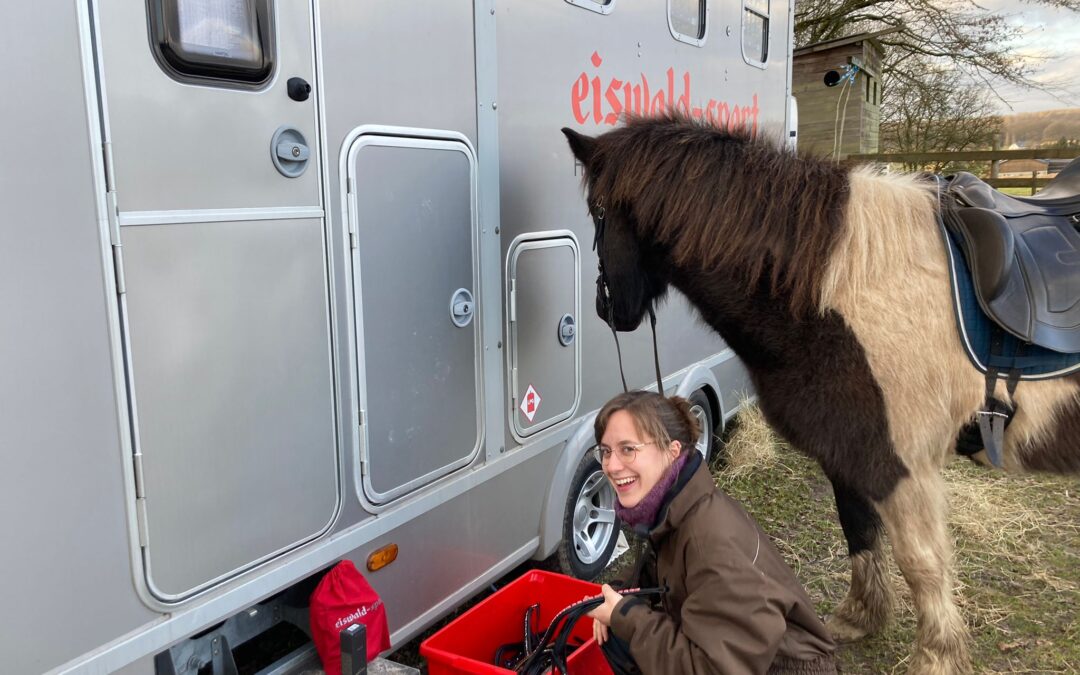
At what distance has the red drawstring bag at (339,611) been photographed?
6.24 ft

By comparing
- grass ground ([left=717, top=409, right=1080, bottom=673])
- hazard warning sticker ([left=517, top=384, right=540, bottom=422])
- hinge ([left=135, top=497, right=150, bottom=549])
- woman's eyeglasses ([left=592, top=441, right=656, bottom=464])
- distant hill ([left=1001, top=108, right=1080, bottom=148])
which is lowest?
grass ground ([left=717, top=409, right=1080, bottom=673])

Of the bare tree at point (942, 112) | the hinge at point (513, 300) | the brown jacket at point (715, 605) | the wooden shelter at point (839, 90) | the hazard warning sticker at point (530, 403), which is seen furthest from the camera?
the bare tree at point (942, 112)

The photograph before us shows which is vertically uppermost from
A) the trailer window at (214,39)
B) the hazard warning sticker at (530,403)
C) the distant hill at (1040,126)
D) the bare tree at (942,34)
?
the bare tree at (942,34)

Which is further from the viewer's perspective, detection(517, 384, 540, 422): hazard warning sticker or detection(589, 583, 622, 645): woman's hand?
detection(517, 384, 540, 422): hazard warning sticker

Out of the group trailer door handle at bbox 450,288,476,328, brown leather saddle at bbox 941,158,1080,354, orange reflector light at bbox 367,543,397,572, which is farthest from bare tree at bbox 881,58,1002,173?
orange reflector light at bbox 367,543,397,572

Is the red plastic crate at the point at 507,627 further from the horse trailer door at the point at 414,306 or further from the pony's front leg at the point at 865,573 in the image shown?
the pony's front leg at the point at 865,573

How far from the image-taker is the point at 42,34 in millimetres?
1320

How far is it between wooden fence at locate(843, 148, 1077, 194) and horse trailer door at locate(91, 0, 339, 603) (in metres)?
10.3

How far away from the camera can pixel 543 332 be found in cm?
281

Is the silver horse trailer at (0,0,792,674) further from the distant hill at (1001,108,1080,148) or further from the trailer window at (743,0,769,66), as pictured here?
the distant hill at (1001,108,1080,148)

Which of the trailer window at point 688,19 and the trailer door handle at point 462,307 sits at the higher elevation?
the trailer window at point 688,19

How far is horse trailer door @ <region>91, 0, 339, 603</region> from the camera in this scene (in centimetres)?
149

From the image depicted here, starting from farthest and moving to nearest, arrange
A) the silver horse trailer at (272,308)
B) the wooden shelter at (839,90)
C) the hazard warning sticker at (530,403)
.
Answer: the wooden shelter at (839,90)
the hazard warning sticker at (530,403)
the silver horse trailer at (272,308)

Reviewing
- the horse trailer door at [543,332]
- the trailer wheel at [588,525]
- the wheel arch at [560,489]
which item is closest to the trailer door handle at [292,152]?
the horse trailer door at [543,332]
